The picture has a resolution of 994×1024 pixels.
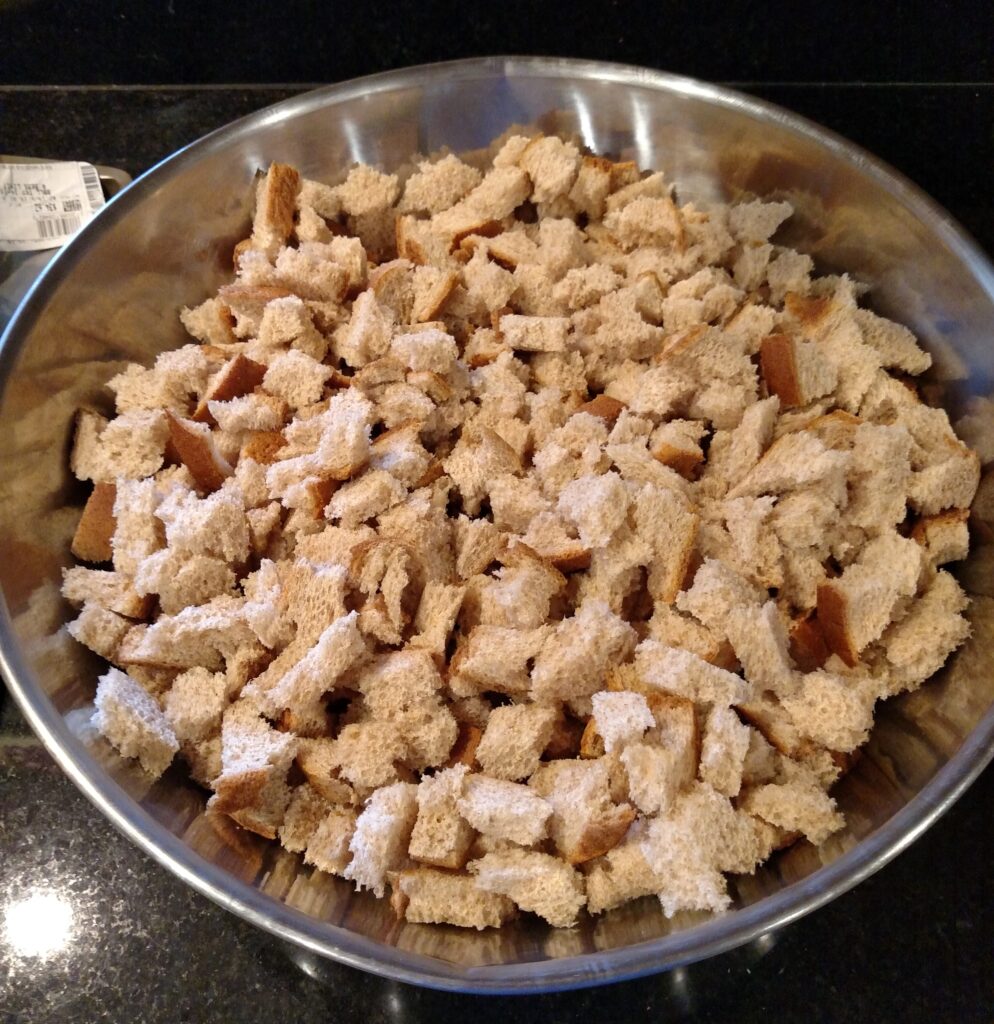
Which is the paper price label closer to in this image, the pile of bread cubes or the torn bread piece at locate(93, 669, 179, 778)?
the pile of bread cubes

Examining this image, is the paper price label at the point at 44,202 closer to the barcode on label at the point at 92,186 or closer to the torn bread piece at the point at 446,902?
the barcode on label at the point at 92,186

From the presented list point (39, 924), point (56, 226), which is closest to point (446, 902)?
point (39, 924)

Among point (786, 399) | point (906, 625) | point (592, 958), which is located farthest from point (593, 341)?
point (592, 958)

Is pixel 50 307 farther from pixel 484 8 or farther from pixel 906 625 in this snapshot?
pixel 906 625

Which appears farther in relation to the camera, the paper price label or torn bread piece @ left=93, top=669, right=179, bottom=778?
the paper price label

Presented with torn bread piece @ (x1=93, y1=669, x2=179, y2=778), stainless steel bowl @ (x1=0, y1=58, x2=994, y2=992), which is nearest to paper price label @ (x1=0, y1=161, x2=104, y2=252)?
stainless steel bowl @ (x1=0, y1=58, x2=994, y2=992)

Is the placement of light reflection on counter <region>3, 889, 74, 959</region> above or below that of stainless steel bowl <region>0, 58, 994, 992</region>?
below

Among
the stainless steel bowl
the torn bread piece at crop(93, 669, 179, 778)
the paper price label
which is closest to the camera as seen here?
the stainless steel bowl
